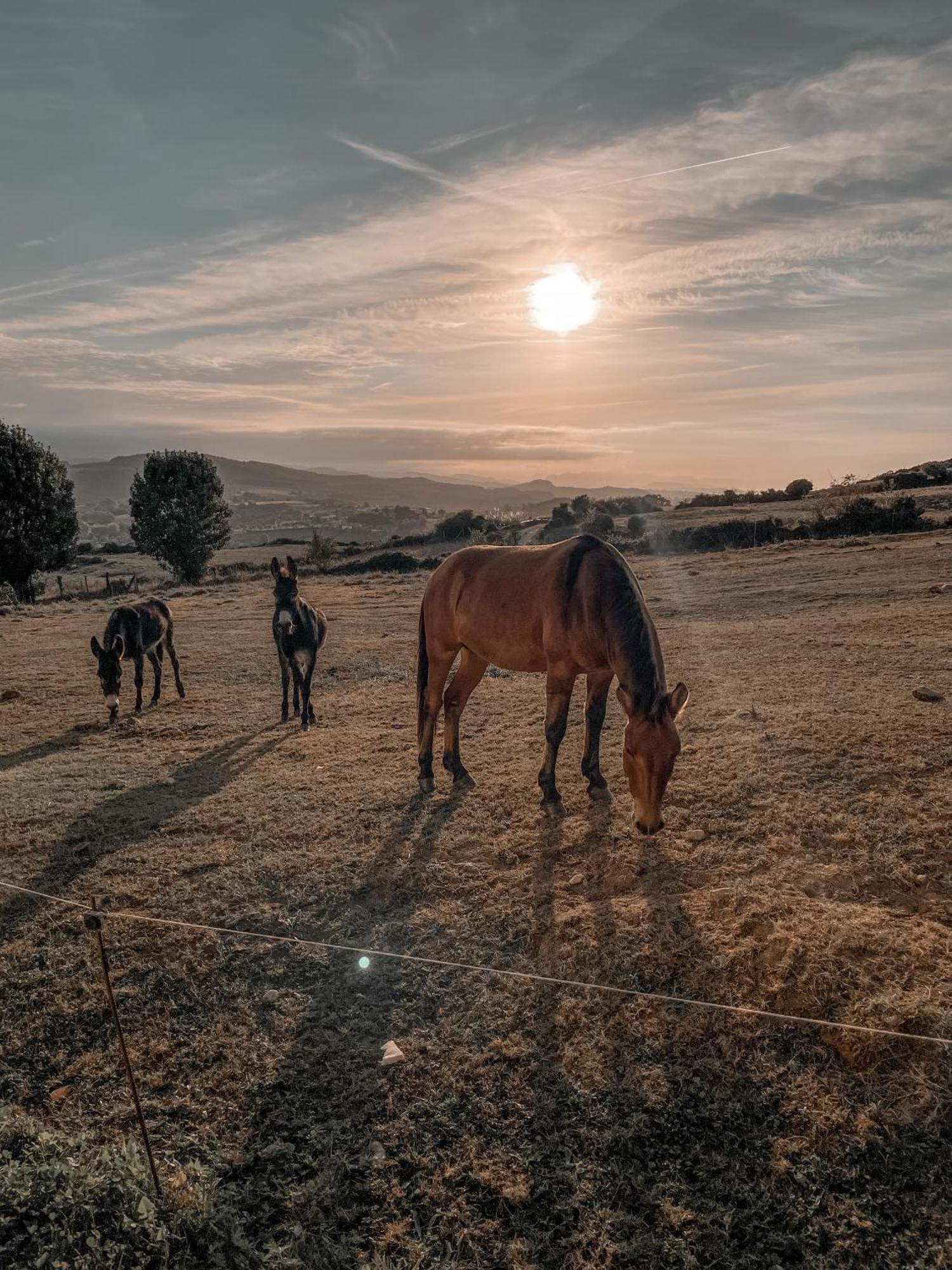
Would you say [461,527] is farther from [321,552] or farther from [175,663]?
[175,663]

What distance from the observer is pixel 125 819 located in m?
7.71

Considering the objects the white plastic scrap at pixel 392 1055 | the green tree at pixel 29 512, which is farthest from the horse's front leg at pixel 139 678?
the green tree at pixel 29 512

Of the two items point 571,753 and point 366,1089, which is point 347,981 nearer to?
point 366,1089

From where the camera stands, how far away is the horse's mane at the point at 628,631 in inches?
222

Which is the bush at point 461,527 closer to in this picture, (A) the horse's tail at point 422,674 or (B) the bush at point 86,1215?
(A) the horse's tail at point 422,674

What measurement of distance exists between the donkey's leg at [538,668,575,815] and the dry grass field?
0.33 metres

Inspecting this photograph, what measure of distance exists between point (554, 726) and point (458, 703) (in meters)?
1.65

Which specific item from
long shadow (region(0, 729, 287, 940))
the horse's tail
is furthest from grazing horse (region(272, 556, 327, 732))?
the horse's tail

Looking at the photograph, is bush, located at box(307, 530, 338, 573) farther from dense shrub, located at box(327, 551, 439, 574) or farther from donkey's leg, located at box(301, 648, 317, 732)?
donkey's leg, located at box(301, 648, 317, 732)

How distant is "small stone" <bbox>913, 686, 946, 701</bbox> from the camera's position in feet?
28.5

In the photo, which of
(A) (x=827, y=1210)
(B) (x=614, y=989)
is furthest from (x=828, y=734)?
(A) (x=827, y=1210)

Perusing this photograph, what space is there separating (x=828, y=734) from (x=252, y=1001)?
21.3 ft

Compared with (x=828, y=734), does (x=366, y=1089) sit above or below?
below

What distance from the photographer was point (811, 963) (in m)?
4.24
